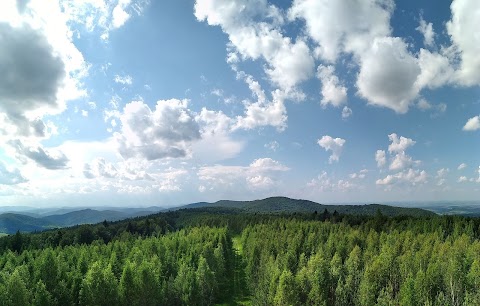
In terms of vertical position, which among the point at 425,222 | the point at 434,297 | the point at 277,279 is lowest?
the point at 434,297

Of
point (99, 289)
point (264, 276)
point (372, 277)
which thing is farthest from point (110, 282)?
point (372, 277)

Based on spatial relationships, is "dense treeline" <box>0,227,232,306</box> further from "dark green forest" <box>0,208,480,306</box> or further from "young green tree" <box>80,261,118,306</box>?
"dark green forest" <box>0,208,480,306</box>

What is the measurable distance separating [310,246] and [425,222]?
68.5 meters

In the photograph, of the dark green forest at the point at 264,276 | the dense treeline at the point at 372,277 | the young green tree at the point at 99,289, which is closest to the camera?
the young green tree at the point at 99,289

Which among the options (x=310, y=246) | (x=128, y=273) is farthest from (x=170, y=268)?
(x=310, y=246)

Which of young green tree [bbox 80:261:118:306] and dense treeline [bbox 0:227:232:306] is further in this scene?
young green tree [bbox 80:261:118:306]

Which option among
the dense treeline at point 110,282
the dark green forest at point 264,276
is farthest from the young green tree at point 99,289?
the dark green forest at point 264,276

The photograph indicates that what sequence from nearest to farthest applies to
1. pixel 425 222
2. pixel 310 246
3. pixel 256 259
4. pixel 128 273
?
pixel 128 273 < pixel 256 259 < pixel 310 246 < pixel 425 222

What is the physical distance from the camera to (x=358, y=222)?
7648 inches

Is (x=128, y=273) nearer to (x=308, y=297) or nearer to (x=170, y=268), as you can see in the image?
(x=170, y=268)

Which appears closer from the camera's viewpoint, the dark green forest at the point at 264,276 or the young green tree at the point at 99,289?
the young green tree at the point at 99,289

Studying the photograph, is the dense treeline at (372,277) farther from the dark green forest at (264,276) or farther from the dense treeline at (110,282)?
the dense treeline at (110,282)

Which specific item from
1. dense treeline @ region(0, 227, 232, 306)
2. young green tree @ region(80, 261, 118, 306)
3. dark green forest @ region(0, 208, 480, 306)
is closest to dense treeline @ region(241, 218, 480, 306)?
dark green forest @ region(0, 208, 480, 306)

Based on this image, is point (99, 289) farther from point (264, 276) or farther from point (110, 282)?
point (264, 276)
